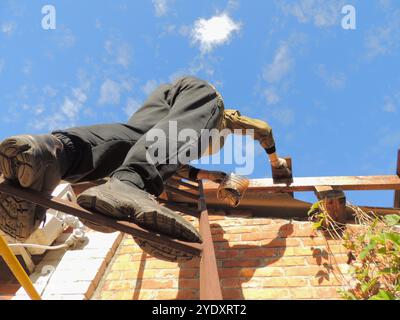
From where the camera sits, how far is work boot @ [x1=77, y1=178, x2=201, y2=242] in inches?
46.0

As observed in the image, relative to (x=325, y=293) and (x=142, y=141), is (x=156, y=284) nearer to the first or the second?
(x=325, y=293)

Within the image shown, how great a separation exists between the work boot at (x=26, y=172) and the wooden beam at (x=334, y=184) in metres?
1.88

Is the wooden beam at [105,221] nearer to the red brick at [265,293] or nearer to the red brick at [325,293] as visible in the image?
the red brick at [265,293]

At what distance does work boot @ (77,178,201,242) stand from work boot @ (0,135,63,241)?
0.22 meters

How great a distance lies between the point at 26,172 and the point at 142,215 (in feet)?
1.44

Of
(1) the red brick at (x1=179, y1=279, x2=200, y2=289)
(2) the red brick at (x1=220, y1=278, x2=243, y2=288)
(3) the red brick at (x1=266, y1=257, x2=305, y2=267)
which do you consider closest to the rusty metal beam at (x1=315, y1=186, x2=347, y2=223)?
(3) the red brick at (x1=266, y1=257, x2=305, y2=267)

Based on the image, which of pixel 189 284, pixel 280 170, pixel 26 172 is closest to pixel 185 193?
pixel 189 284

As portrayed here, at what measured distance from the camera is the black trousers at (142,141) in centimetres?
138

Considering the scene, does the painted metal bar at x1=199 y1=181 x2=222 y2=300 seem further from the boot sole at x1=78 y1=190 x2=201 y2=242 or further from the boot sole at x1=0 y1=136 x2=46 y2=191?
the boot sole at x1=0 y1=136 x2=46 y2=191

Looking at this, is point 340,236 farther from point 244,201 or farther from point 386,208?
point 244,201

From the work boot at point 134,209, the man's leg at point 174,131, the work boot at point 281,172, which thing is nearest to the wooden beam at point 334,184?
the work boot at point 281,172
